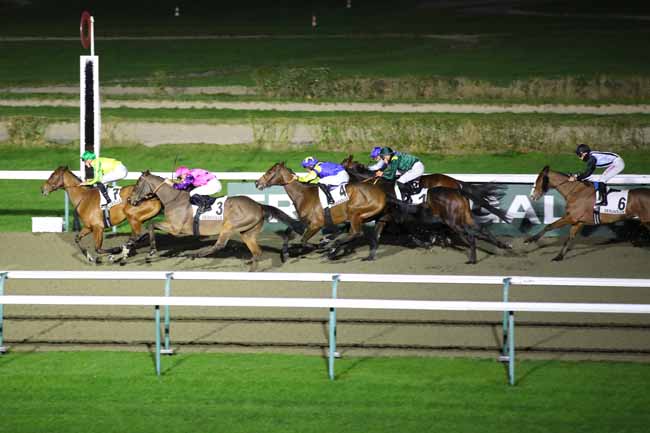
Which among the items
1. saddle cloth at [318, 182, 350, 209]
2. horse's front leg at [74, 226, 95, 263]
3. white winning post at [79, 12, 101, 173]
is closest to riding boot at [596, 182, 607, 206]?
saddle cloth at [318, 182, 350, 209]

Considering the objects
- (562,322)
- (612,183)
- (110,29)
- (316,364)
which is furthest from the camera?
(110,29)

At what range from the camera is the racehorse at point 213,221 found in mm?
11281

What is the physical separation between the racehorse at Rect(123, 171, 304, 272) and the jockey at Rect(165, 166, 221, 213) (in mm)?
72

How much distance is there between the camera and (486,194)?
41.2 feet

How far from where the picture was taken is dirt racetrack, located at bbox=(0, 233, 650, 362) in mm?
8367

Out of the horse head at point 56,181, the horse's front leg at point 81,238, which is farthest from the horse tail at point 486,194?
the horse head at point 56,181

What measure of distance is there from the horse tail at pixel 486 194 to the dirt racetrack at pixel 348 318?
65 centimetres

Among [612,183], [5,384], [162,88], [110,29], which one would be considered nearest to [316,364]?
[5,384]

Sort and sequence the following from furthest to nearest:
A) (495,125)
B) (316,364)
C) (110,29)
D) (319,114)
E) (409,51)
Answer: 1. (110,29)
2. (409,51)
3. (319,114)
4. (495,125)
5. (316,364)

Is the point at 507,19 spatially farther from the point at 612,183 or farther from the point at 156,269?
the point at 156,269

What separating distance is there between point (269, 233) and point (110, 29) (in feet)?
74.7

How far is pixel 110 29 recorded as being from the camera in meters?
34.5

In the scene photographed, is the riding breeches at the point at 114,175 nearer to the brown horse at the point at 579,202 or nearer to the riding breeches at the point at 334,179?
the riding breeches at the point at 334,179

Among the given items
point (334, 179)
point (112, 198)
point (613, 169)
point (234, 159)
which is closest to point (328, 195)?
point (334, 179)
